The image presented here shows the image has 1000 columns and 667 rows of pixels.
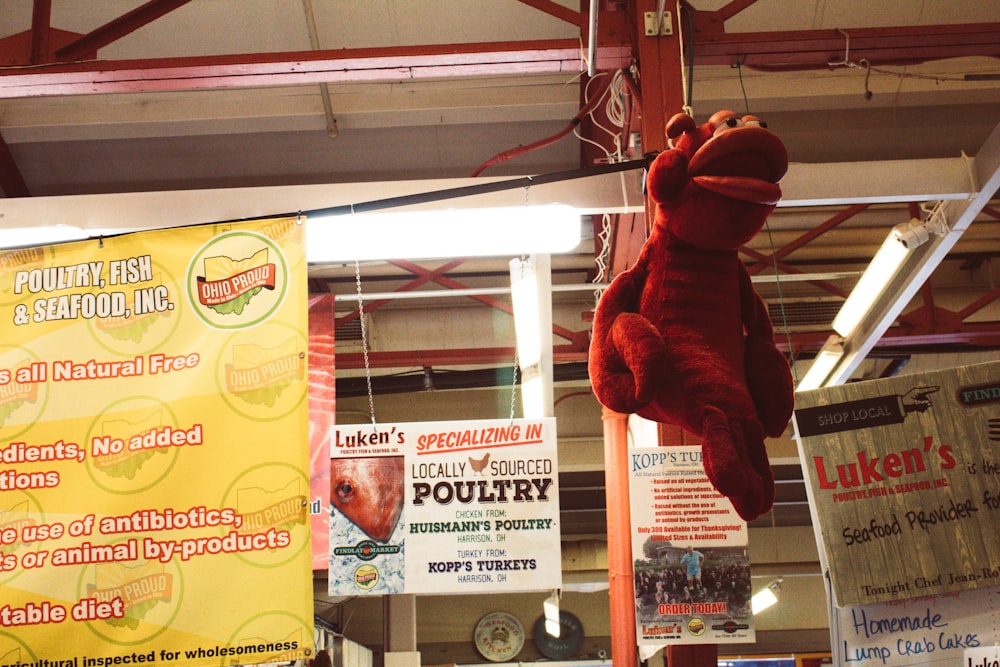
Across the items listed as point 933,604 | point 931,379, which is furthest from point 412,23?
point 933,604

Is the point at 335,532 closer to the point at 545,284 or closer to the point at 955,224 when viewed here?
the point at 545,284

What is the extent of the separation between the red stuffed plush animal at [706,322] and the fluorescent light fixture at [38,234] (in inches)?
109

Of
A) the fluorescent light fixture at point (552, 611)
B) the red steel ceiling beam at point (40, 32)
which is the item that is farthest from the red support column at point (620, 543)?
the red steel ceiling beam at point (40, 32)

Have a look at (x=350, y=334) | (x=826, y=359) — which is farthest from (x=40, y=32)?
(x=826, y=359)

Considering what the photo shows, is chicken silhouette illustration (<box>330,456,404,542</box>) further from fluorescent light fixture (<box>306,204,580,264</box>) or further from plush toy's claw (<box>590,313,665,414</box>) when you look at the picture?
plush toy's claw (<box>590,313,665,414</box>)

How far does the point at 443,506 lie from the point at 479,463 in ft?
0.82

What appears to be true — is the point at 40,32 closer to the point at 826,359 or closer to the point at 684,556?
the point at 684,556

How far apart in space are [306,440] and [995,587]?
235 centimetres

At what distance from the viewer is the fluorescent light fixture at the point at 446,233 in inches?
167

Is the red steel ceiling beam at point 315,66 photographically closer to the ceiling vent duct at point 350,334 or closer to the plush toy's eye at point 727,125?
the plush toy's eye at point 727,125

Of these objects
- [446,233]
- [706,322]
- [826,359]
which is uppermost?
[826,359]

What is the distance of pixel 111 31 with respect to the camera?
457 centimetres

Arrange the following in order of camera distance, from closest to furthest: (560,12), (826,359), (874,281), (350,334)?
(560,12) < (874,281) < (826,359) < (350,334)

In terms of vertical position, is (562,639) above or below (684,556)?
above
